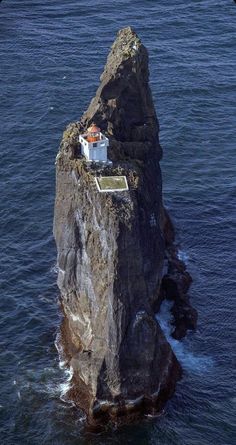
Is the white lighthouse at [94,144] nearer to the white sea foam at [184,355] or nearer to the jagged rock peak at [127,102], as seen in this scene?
the jagged rock peak at [127,102]

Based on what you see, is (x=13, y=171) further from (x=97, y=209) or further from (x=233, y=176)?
(x=97, y=209)

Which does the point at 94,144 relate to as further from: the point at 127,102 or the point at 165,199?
the point at 165,199

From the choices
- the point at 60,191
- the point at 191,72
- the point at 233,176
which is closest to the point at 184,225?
the point at 233,176

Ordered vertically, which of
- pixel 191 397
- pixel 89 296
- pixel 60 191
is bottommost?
pixel 191 397

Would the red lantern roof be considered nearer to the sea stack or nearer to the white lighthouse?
the white lighthouse

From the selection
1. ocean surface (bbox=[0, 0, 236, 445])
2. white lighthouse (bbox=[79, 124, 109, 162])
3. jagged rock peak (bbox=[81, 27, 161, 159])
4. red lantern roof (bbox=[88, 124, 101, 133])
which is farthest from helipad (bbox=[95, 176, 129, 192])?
ocean surface (bbox=[0, 0, 236, 445])

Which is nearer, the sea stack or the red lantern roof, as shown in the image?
the sea stack
